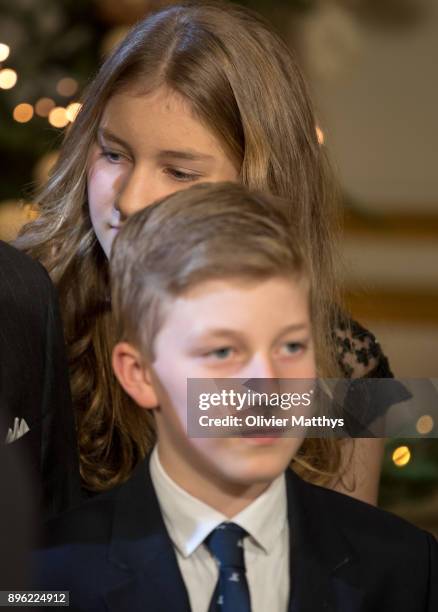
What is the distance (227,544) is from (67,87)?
1926 millimetres

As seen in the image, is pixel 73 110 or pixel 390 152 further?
pixel 390 152

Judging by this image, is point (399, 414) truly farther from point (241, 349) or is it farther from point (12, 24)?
point (12, 24)

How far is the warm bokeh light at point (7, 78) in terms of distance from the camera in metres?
2.53

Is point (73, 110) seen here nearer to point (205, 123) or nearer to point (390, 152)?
point (205, 123)

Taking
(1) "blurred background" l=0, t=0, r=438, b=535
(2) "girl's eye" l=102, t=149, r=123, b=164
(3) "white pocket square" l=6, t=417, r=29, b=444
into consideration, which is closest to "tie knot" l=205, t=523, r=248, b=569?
(3) "white pocket square" l=6, t=417, r=29, b=444

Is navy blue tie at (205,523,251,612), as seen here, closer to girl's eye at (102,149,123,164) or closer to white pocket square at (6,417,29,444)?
white pocket square at (6,417,29,444)

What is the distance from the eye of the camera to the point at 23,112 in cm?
260

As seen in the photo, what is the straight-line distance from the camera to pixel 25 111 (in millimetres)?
2605

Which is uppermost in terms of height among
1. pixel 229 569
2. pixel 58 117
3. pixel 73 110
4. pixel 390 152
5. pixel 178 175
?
pixel 390 152

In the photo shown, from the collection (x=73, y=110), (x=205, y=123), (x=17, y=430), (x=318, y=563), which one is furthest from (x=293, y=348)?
(x=73, y=110)

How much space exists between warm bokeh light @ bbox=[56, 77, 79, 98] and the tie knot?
74.8 inches

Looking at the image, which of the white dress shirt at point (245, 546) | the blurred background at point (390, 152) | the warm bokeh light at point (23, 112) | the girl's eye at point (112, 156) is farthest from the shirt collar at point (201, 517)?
the blurred background at point (390, 152)

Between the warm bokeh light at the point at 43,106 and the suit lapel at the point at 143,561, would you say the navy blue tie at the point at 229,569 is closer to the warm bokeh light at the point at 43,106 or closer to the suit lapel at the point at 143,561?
the suit lapel at the point at 143,561

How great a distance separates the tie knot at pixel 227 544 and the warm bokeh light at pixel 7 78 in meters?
1.84
